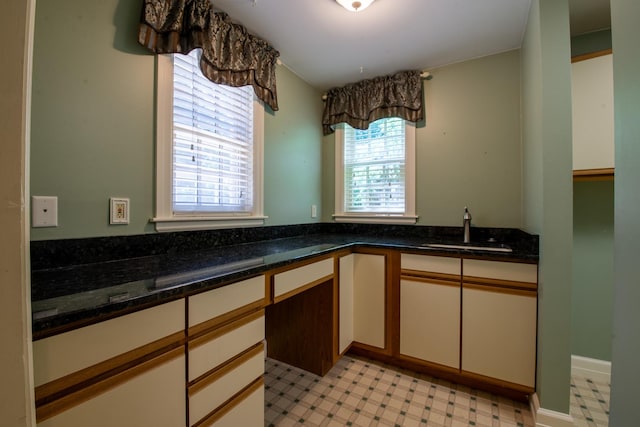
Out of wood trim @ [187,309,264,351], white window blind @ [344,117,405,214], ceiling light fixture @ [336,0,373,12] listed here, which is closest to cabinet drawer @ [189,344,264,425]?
wood trim @ [187,309,264,351]

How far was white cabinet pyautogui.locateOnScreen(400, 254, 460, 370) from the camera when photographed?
167 centimetres

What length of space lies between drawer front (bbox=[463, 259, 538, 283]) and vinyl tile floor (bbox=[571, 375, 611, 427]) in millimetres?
691

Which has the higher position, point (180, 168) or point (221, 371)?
point (180, 168)

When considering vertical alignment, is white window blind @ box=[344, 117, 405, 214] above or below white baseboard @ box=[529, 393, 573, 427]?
above

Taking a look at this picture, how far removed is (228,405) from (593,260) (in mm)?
2420

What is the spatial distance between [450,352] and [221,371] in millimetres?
1448

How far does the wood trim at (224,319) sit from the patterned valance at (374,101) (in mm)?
1960

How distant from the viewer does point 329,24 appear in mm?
1745

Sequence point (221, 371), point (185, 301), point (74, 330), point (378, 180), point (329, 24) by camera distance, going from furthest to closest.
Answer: point (378, 180) → point (329, 24) → point (221, 371) → point (185, 301) → point (74, 330)

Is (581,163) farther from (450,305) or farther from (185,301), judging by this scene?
(185,301)

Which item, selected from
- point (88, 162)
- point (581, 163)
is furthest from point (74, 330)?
point (581, 163)

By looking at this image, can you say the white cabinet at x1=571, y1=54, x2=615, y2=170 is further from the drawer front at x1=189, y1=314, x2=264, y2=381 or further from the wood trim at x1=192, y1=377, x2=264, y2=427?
the wood trim at x1=192, y1=377, x2=264, y2=427

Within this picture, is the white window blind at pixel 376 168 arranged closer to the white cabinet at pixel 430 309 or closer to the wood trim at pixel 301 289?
the white cabinet at pixel 430 309

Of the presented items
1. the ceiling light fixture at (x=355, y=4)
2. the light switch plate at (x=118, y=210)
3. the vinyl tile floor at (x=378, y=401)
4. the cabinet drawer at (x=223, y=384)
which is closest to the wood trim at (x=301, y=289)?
the cabinet drawer at (x=223, y=384)
